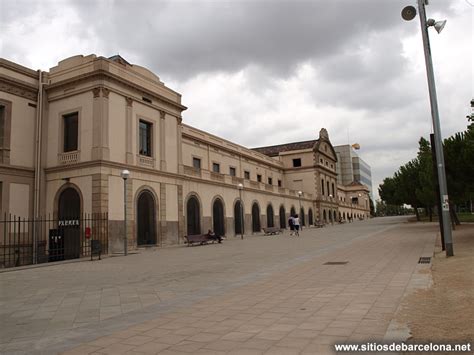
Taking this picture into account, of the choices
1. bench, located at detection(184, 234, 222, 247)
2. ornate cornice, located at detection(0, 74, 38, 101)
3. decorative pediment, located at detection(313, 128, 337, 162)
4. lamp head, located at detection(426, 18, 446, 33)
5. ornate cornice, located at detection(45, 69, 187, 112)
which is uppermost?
decorative pediment, located at detection(313, 128, 337, 162)

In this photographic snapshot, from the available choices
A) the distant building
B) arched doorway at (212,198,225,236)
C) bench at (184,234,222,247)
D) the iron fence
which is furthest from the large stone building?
the distant building

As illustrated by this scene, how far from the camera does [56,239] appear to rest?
70.5ft

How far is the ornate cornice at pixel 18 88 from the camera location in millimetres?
21402

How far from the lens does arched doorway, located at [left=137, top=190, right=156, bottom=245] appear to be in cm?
2369

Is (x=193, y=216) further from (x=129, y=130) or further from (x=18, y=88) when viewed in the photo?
(x=18, y=88)

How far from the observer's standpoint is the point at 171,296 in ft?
25.5

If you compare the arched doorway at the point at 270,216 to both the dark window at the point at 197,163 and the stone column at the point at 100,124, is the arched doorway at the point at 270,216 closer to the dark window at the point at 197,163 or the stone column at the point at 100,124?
the dark window at the point at 197,163

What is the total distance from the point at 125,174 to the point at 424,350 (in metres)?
16.4

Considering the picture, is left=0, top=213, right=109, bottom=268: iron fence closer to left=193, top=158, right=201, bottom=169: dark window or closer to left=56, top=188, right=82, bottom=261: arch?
left=56, top=188, right=82, bottom=261: arch

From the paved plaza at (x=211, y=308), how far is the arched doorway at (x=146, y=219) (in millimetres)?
12007

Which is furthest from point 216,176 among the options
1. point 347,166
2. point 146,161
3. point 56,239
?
point 347,166

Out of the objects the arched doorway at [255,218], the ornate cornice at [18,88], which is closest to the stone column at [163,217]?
the ornate cornice at [18,88]

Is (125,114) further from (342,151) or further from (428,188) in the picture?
(342,151)

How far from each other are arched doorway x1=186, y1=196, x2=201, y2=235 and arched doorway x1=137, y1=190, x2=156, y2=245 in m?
4.47
